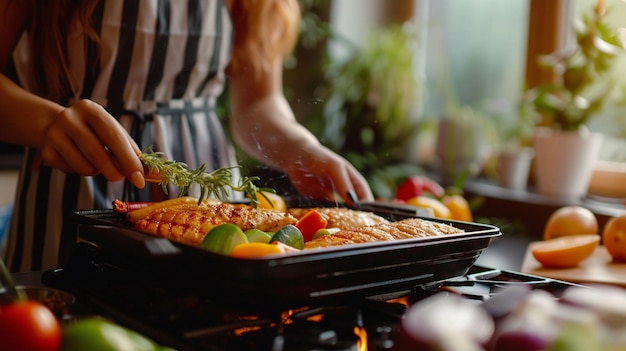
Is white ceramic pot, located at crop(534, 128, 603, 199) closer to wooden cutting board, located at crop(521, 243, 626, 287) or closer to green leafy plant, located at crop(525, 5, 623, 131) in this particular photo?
green leafy plant, located at crop(525, 5, 623, 131)

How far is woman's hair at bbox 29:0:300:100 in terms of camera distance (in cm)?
148

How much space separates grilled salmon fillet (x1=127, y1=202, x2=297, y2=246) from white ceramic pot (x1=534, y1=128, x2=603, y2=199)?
4.77 feet

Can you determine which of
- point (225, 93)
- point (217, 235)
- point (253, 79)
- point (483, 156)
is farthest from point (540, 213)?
point (217, 235)

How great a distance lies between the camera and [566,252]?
4.88 feet

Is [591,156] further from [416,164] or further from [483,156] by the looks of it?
[416,164]

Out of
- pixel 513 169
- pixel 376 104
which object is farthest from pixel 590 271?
pixel 376 104

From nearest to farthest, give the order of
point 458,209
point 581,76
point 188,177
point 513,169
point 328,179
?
point 188,177 < point 328,179 < point 458,209 < point 581,76 < point 513,169

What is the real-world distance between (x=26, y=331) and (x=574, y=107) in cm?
202

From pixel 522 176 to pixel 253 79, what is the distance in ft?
3.90

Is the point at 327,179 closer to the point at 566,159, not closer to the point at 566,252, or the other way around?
the point at 566,252

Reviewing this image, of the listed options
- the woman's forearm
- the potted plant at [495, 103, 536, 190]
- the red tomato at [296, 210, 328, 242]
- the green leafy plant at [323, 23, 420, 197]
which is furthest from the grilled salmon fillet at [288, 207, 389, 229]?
the green leafy plant at [323, 23, 420, 197]

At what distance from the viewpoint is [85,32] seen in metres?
1.50

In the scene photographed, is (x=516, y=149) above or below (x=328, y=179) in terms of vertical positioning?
above

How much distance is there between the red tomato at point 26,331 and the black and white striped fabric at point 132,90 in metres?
0.90
